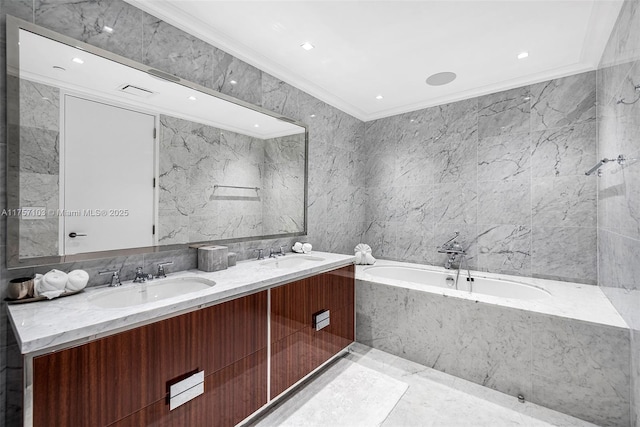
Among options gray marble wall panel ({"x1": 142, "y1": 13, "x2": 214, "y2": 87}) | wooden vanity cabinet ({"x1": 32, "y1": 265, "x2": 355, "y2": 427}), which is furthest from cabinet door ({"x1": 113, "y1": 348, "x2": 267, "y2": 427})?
gray marble wall panel ({"x1": 142, "y1": 13, "x2": 214, "y2": 87})

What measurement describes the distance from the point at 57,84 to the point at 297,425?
231 centimetres

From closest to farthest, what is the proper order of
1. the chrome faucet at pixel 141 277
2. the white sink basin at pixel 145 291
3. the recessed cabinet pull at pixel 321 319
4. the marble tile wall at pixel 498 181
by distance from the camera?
the white sink basin at pixel 145 291
the chrome faucet at pixel 141 277
the recessed cabinet pull at pixel 321 319
the marble tile wall at pixel 498 181

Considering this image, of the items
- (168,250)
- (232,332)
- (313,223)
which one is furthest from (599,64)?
(168,250)

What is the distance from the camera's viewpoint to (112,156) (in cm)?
156

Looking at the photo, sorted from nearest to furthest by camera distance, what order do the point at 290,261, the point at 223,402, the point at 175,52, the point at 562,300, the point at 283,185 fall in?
1. the point at 223,402
2. the point at 175,52
3. the point at 562,300
4. the point at 290,261
5. the point at 283,185

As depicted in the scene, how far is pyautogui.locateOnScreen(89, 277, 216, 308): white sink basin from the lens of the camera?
4.78 ft

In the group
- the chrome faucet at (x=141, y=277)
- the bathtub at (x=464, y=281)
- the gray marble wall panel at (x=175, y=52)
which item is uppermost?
the gray marble wall panel at (x=175, y=52)

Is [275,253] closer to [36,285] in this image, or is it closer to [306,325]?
[306,325]

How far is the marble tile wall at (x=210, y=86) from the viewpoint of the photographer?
4.22ft

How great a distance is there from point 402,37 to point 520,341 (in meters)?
2.43

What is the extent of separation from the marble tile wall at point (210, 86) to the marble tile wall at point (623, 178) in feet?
7.77

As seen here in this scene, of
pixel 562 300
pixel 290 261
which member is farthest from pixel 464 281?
pixel 290 261

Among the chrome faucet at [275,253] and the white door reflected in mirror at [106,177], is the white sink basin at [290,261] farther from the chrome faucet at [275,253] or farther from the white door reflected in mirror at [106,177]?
the white door reflected in mirror at [106,177]

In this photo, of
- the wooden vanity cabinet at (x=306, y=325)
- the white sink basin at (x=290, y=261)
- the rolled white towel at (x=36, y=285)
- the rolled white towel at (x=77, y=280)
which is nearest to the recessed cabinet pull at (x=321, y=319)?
the wooden vanity cabinet at (x=306, y=325)
